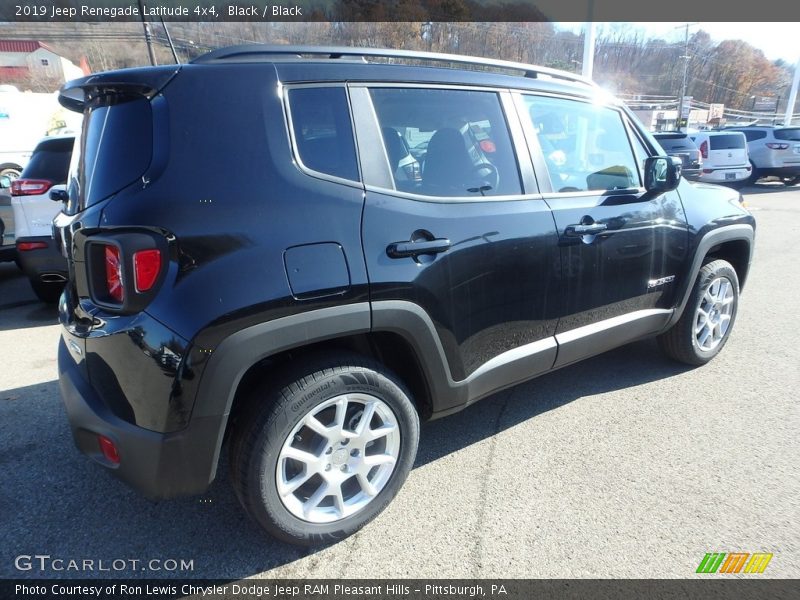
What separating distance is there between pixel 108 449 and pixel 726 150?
17027mm

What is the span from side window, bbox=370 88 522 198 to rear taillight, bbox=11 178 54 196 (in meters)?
4.35

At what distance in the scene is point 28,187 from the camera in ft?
16.1

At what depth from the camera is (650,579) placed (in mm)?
1959

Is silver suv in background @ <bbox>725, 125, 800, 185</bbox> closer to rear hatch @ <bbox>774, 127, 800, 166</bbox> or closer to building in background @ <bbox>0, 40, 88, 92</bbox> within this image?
rear hatch @ <bbox>774, 127, 800, 166</bbox>

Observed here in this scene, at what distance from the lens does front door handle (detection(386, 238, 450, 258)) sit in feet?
6.72

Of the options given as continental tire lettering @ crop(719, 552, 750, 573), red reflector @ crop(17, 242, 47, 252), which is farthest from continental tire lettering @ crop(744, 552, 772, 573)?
red reflector @ crop(17, 242, 47, 252)

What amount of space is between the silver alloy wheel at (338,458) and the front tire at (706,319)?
7.86 feet

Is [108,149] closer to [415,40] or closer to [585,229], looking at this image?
[585,229]

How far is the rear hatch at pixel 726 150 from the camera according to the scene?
14.4m

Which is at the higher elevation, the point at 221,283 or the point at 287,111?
the point at 287,111

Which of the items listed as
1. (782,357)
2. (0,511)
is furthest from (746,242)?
(0,511)

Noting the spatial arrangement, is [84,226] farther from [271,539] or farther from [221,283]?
[271,539]

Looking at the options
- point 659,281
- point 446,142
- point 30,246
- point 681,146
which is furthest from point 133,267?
point 681,146

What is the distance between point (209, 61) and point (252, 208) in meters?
0.59
